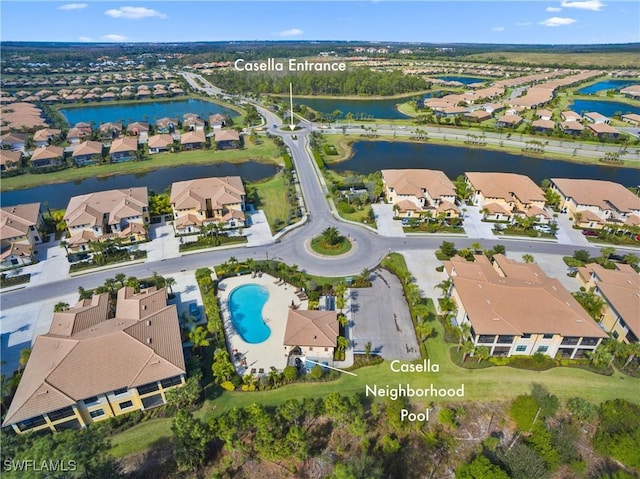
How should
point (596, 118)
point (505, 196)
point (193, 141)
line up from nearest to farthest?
point (505, 196), point (193, 141), point (596, 118)

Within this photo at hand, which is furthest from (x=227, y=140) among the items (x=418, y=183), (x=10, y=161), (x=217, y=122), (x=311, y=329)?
(x=311, y=329)

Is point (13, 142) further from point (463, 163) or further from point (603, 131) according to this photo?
point (603, 131)

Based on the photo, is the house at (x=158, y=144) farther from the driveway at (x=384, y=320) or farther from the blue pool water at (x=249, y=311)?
the driveway at (x=384, y=320)

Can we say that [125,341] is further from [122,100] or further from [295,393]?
[122,100]

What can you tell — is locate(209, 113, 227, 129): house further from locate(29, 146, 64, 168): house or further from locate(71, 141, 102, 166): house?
locate(29, 146, 64, 168): house

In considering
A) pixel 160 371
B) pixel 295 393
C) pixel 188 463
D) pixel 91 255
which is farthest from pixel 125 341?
pixel 91 255

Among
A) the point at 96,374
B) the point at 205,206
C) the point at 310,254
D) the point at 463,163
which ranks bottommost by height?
the point at 310,254

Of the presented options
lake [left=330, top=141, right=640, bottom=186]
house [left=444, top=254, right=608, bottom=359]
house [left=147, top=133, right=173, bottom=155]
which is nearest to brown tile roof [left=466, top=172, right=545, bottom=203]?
lake [left=330, top=141, right=640, bottom=186]
